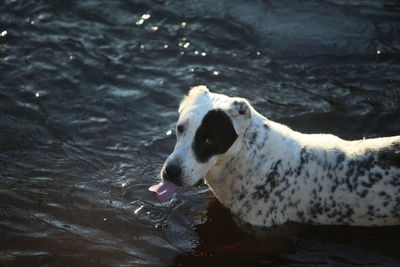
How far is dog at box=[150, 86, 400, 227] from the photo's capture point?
5.20 metres

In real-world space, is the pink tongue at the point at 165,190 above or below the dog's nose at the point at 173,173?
below

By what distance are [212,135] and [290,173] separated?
106 cm

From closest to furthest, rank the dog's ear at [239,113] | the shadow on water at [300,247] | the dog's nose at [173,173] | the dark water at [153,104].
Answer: the dog's nose at [173,173] → the dog's ear at [239,113] → the shadow on water at [300,247] → the dark water at [153,104]

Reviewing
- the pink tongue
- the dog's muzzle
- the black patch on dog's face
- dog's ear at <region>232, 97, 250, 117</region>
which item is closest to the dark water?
the pink tongue

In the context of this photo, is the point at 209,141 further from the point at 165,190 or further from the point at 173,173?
the point at 165,190

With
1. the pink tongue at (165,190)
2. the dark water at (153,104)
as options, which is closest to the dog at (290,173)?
the pink tongue at (165,190)

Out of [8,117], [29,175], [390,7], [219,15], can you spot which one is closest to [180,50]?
[219,15]

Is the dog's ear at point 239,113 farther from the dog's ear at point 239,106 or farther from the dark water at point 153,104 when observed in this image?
the dark water at point 153,104

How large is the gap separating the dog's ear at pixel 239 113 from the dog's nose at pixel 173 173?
707 mm

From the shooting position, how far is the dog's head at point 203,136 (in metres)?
5.01

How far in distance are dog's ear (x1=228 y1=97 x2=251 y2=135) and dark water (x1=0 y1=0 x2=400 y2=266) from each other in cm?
138

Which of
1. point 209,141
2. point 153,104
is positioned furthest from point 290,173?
point 153,104

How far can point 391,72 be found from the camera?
28.8 ft

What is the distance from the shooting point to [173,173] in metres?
5.03
